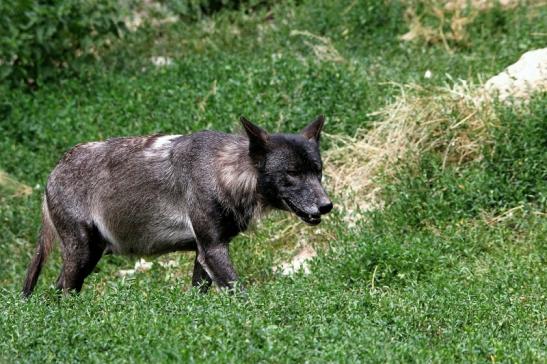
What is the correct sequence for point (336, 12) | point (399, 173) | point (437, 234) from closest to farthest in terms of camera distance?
point (437, 234) → point (399, 173) → point (336, 12)

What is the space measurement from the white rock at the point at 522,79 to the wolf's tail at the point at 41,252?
4.87 m

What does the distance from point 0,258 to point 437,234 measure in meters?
4.66

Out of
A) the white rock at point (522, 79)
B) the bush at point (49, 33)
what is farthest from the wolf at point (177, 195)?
the bush at point (49, 33)

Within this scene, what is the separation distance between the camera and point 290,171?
9.34 meters

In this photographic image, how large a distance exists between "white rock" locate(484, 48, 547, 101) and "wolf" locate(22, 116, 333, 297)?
3.17m

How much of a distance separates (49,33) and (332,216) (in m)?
5.74

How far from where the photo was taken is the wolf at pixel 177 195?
368 inches

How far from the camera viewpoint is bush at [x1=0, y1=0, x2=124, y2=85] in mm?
15398

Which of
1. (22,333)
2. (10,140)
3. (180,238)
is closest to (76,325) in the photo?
(22,333)

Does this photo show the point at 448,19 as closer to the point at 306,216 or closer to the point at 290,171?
the point at 290,171

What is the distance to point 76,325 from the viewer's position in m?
7.60

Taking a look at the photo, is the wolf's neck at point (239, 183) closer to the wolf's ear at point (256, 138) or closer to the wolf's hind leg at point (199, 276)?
the wolf's ear at point (256, 138)

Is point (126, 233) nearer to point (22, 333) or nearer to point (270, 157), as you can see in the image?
point (270, 157)

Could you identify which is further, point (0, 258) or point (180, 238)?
point (0, 258)
